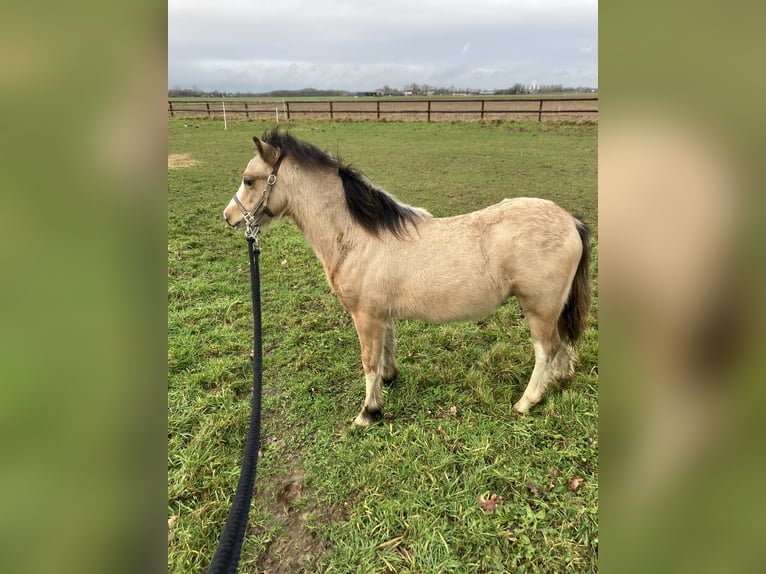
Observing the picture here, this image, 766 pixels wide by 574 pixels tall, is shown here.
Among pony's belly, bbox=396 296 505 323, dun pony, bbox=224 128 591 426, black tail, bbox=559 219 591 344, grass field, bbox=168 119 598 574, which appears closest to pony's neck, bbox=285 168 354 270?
dun pony, bbox=224 128 591 426

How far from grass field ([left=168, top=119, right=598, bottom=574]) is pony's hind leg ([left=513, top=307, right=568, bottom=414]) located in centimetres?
13

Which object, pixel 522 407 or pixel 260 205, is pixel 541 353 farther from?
pixel 260 205

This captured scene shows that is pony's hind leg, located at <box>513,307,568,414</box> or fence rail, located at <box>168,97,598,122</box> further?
fence rail, located at <box>168,97,598,122</box>

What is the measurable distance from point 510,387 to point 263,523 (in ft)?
7.48

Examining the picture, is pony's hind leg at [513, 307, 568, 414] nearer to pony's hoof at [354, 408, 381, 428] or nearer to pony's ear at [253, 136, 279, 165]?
pony's hoof at [354, 408, 381, 428]

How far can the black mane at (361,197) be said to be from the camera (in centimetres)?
328

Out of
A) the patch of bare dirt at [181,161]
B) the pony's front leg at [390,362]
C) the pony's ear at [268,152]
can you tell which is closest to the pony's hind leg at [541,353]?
the pony's front leg at [390,362]

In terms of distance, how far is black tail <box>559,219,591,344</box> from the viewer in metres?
3.21

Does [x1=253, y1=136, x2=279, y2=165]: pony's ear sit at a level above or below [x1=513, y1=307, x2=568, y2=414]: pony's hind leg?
above

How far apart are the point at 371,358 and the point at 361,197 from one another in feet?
4.35
